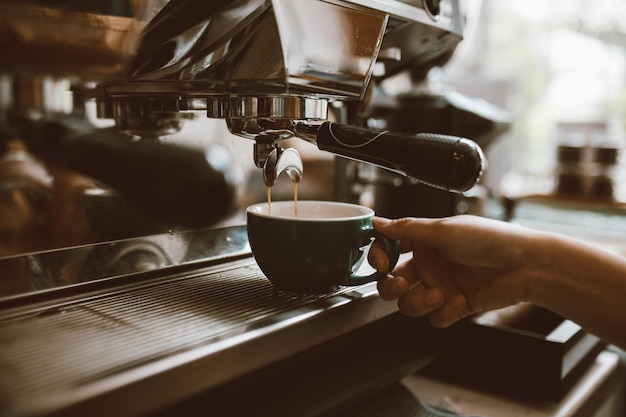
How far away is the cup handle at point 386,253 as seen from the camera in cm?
48

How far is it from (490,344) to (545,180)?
1539 millimetres

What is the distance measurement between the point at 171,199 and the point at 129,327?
0.22m

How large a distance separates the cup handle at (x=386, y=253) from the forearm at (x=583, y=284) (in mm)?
147

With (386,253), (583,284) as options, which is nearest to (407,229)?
(386,253)

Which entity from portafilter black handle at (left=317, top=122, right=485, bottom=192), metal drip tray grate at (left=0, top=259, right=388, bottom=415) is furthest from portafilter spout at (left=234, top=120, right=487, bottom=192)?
metal drip tray grate at (left=0, top=259, right=388, bottom=415)

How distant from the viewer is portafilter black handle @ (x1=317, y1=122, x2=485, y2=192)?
40 centimetres

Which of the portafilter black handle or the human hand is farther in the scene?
the human hand

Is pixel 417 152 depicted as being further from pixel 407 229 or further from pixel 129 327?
pixel 129 327

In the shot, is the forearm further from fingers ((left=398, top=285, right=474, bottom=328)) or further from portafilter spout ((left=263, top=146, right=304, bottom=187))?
portafilter spout ((left=263, top=146, right=304, bottom=187))

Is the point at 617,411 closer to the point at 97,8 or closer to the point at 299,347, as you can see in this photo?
the point at 299,347

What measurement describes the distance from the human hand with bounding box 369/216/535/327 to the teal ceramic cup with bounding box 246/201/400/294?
2cm

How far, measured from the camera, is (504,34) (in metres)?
2.22

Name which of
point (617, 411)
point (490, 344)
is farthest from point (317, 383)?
point (617, 411)

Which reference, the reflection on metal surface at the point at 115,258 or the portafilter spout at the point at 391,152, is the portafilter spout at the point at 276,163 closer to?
the portafilter spout at the point at 391,152
